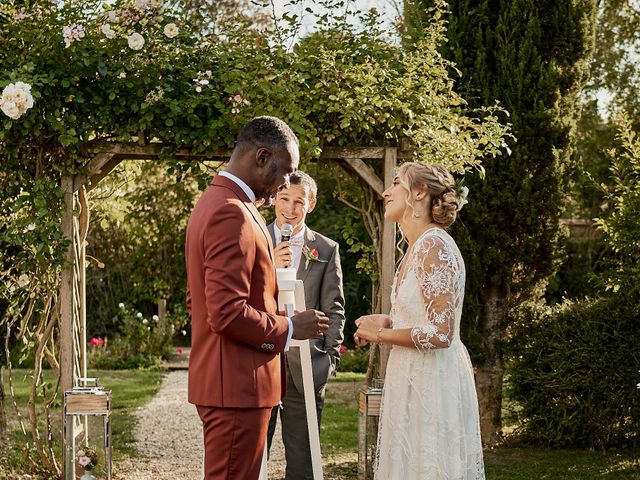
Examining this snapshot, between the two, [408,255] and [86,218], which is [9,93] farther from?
[408,255]

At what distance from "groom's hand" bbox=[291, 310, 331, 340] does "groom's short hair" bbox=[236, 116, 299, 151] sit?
0.54 m

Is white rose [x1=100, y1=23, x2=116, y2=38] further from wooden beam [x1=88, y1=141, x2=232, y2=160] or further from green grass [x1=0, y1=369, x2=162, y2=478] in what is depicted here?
green grass [x1=0, y1=369, x2=162, y2=478]

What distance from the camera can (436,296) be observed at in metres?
3.08

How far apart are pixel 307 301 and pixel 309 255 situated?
0.24 meters

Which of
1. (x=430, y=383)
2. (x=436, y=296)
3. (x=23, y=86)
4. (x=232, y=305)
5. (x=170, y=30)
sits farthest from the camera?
(x=170, y=30)

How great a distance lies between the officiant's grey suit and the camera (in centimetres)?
403

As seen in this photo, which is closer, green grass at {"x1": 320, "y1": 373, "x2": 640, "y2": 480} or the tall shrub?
green grass at {"x1": 320, "y1": 373, "x2": 640, "y2": 480}

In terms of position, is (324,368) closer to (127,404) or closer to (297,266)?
(297,266)

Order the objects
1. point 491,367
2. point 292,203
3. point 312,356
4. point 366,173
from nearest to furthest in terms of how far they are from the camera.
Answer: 1. point 292,203
2. point 312,356
3. point 366,173
4. point 491,367

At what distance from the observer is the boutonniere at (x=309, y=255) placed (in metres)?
4.09

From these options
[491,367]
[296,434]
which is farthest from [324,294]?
[491,367]

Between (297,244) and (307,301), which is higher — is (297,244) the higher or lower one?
the higher one

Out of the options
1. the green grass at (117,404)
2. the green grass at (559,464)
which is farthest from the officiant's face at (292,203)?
the green grass at (559,464)

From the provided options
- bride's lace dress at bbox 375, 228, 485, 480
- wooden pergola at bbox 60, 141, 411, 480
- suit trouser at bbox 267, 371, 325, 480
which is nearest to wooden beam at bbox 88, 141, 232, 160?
wooden pergola at bbox 60, 141, 411, 480
